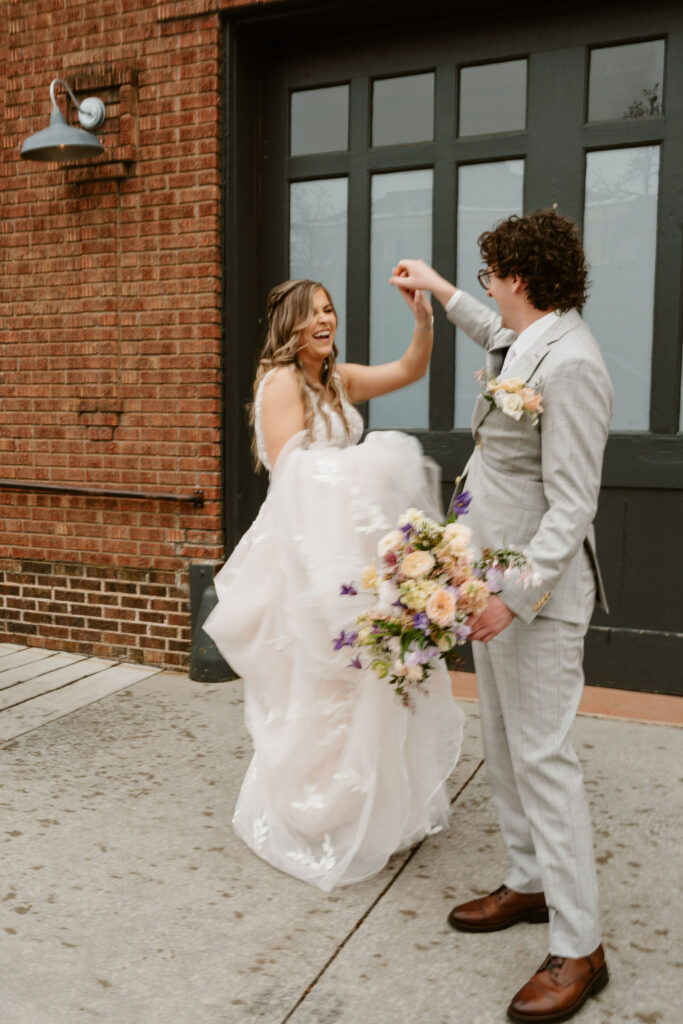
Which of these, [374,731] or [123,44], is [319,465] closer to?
[374,731]

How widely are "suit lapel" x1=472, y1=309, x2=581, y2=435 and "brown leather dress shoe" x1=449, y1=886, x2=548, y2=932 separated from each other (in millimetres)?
1480

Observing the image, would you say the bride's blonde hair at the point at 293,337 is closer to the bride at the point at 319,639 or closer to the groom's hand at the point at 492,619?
the bride at the point at 319,639

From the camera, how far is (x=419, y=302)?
3289 mm

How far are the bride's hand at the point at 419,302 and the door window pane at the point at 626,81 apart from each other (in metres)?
1.98

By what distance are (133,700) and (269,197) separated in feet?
9.36

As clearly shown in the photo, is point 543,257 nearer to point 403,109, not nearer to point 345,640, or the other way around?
point 345,640

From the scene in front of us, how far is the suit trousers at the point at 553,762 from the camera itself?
8.14 ft

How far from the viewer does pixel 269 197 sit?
5.40 meters

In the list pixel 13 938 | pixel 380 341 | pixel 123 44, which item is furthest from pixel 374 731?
pixel 123 44

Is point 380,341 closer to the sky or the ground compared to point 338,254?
closer to the ground

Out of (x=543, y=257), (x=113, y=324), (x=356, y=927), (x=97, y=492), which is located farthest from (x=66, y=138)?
(x=356, y=927)

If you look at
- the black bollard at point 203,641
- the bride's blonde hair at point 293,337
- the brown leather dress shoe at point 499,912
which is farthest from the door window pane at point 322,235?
the brown leather dress shoe at point 499,912

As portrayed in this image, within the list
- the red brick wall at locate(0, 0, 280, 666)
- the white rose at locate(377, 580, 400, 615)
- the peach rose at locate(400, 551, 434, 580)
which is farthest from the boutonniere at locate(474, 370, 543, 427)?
the red brick wall at locate(0, 0, 280, 666)

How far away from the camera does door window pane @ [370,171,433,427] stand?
16.7ft
